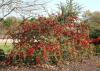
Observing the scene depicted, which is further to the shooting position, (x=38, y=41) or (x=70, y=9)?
(x=70, y=9)

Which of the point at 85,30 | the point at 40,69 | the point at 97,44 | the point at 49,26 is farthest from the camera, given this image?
the point at 97,44

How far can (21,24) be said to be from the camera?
15.6 meters

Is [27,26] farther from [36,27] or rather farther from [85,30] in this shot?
[85,30]

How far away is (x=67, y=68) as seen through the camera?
50.4ft

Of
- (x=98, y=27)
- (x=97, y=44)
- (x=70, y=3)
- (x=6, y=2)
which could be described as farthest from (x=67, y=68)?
(x=98, y=27)

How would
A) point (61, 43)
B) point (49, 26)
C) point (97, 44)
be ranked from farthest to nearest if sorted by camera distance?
point (97, 44) → point (61, 43) → point (49, 26)

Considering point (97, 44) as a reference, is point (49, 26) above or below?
above

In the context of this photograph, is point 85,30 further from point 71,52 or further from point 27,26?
point 27,26

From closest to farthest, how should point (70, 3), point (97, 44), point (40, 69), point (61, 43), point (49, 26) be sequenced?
point (40, 69)
point (49, 26)
point (61, 43)
point (70, 3)
point (97, 44)

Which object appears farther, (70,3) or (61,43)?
(70,3)

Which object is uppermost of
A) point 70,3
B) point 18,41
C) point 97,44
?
point 70,3

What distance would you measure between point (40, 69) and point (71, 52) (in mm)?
3089

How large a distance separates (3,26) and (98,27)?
13.5 meters

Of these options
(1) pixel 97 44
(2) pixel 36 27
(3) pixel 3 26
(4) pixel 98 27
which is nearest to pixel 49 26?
(2) pixel 36 27
